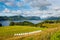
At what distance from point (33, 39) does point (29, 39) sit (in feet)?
2.14

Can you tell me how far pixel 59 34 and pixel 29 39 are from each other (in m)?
4.35

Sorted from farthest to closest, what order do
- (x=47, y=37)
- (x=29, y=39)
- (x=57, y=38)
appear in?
(x=29, y=39) → (x=47, y=37) → (x=57, y=38)

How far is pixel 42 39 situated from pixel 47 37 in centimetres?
64

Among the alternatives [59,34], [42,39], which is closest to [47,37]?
[42,39]

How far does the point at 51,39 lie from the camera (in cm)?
1822

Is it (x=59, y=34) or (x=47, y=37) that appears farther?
(x=47, y=37)

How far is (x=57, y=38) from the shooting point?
17750 millimetres

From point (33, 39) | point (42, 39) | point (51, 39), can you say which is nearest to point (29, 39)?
point (33, 39)

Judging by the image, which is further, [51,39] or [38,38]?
[38,38]

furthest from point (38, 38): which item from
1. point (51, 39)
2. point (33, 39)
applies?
point (51, 39)

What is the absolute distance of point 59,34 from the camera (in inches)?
728

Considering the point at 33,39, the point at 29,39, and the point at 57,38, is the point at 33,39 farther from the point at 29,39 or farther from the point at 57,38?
the point at 57,38

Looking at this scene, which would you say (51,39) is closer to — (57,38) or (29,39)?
(57,38)

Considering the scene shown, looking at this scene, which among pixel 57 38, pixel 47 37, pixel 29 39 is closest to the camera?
pixel 57 38
